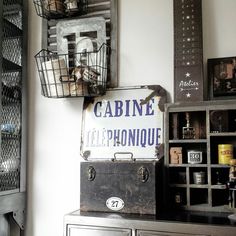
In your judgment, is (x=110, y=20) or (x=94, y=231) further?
(x=110, y=20)

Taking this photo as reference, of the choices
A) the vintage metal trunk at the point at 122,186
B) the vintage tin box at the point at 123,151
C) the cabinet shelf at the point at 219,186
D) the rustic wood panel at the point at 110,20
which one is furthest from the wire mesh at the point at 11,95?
the cabinet shelf at the point at 219,186

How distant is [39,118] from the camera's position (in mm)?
2361

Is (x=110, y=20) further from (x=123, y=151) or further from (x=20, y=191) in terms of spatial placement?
(x=20, y=191)

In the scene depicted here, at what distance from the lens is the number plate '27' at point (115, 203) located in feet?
6.05

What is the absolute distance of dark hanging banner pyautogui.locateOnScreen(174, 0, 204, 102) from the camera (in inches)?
77.9

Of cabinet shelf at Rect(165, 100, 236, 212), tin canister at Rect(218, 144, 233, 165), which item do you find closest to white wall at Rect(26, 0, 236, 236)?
cabinet shelf at Rect(165, 100, 236, 212)

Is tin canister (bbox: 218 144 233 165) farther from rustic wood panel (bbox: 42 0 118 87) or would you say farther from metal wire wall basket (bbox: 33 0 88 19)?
metal wire wall basket (bbox: 33 0 88 19)

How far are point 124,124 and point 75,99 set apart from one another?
0.38m

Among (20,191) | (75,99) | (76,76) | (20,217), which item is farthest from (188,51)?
(20,217)

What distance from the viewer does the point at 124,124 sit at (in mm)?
2166

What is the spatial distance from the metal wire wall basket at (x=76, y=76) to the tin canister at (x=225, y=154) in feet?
2.61

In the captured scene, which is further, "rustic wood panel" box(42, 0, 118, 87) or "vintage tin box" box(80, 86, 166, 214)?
"rustic wood panel" box(42, 0, 118, 87)

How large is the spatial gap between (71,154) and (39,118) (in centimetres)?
34

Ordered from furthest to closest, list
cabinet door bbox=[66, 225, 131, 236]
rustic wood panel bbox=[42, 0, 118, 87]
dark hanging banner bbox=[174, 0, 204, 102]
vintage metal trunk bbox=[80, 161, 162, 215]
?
rustic wood panel bbox=[42, 0, 118, 87]
dark hanging banner bbox=[174, 0, 204, 102]
vintage metal trunk bbox=[80, 161, 162, 215]
cabinet door bbox=[66, 225, 131, 236]
